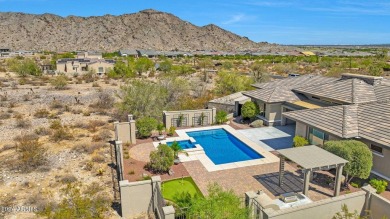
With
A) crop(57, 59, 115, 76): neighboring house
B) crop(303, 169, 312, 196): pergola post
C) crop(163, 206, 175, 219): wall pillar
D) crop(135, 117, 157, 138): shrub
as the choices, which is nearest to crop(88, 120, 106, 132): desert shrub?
crop(135, 117, 157, 138): shrub

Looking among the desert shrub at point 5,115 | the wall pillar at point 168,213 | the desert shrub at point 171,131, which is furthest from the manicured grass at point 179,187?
the desert shrub at point 5,115

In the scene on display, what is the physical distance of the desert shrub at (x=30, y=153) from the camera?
1773 centimetres

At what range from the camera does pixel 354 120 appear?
18125 millimetres

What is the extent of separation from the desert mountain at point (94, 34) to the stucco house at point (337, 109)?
150 metres

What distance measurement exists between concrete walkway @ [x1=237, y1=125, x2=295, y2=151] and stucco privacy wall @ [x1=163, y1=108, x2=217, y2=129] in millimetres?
3835

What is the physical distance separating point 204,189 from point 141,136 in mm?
9933

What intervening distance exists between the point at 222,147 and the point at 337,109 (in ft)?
29.6

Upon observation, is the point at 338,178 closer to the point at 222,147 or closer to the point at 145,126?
the point at 222,147

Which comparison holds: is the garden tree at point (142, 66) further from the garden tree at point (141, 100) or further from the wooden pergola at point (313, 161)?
the wooden pergola at point (313, 161)

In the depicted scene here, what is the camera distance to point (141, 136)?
2345 centimetres

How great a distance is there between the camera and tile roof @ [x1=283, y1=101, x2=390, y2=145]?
16289mm

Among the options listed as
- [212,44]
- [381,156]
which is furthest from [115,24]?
[381,156]

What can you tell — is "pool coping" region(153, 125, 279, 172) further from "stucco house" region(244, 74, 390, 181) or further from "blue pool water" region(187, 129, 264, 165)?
"stucco house" region(244, 74, 390, 181)

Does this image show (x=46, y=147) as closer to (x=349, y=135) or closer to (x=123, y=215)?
(x=123, y=215)
